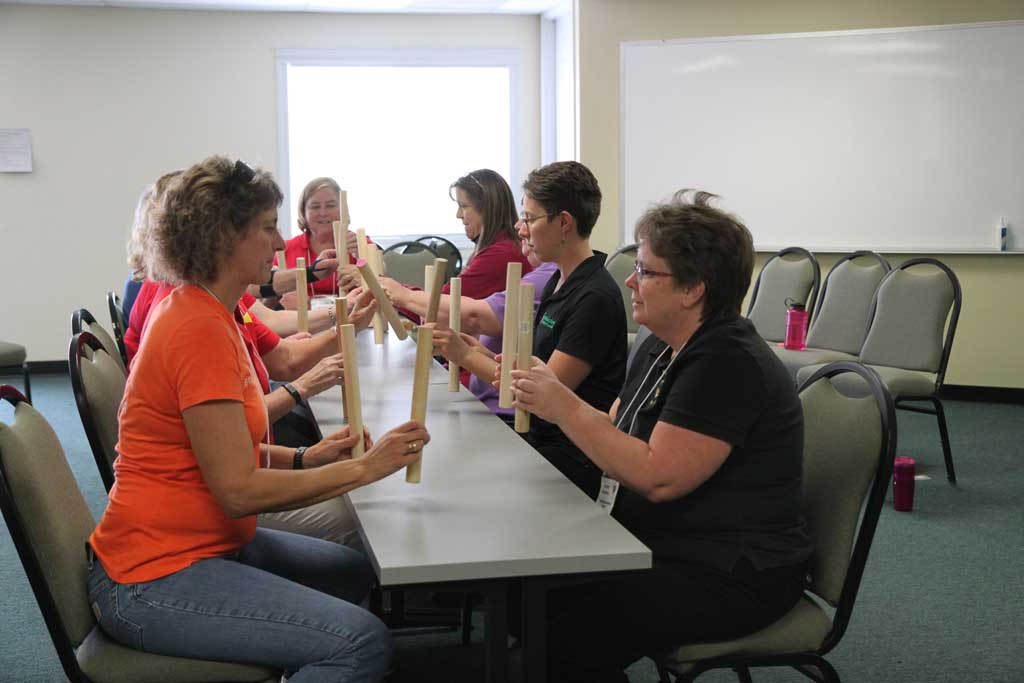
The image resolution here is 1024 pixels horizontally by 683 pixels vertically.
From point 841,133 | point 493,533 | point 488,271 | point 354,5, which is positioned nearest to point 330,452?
point 493,533

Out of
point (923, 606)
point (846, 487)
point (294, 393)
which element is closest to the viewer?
point (846, 487)

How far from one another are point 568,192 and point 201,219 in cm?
112

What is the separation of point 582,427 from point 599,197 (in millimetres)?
1044

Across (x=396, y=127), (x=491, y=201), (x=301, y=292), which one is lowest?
(x=301, y=292)

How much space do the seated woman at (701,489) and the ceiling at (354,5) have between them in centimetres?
545

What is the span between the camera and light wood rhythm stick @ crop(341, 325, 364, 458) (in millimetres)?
1641

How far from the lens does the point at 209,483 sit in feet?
4.98

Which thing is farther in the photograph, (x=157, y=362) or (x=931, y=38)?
(x=931, y=38)

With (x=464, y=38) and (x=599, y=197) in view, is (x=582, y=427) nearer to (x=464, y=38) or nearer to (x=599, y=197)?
(x=599, y=197)

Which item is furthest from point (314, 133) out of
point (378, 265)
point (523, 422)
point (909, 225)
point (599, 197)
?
point (523, 422)

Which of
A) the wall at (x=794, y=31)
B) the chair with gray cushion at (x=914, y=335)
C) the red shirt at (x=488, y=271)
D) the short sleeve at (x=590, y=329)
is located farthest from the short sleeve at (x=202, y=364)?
the wall at (x=794, y=31)

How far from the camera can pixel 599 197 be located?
258 centimetres

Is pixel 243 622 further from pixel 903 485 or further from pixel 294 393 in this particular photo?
pixel 903 485

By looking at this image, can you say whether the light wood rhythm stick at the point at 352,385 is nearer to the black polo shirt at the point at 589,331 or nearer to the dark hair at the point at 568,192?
the black polo shirt at the point at 589,331
